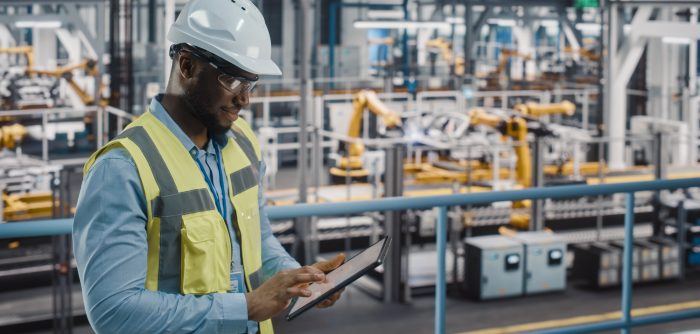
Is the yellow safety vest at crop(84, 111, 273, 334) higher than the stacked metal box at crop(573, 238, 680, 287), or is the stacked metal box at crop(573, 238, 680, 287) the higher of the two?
the yellow safety vest at crop(84, 111, 273, 334)

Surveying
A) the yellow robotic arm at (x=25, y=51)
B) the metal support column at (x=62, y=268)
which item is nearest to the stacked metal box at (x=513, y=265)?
the metal support column at (x=62, y=268)

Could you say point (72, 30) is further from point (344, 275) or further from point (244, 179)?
point (344, 275)

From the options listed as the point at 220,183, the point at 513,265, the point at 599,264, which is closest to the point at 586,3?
the point at 599,264

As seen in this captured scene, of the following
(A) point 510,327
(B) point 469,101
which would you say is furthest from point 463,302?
(B) point 469,101

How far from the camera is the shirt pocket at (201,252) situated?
1821 millimetres

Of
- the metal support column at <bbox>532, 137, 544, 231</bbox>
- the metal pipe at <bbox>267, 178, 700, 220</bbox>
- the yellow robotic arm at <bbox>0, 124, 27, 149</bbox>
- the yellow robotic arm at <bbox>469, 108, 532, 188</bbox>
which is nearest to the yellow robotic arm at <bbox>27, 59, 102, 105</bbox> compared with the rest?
the yellow robotic arm at <bbox>0, 124, 27, 149</bbox>

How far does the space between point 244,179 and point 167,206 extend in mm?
242

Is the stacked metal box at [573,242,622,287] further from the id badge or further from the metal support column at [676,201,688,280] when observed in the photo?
the id badge

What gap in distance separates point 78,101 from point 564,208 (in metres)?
10.7

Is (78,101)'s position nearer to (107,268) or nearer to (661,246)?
(661,246)

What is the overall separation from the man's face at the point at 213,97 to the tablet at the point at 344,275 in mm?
360

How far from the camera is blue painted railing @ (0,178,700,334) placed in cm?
244

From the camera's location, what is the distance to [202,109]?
1.83 metres

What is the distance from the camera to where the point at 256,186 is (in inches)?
80.8
